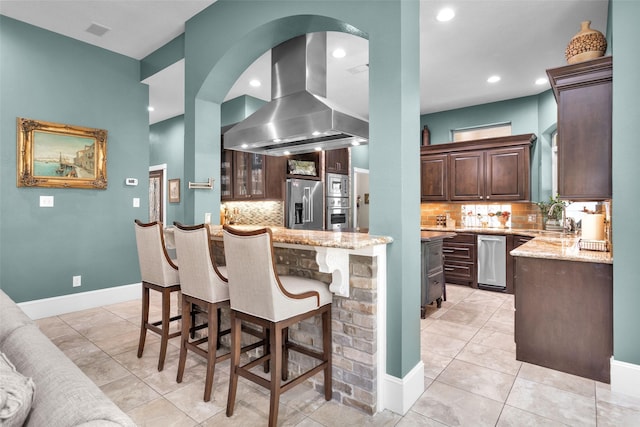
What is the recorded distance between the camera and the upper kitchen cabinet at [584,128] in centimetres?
236

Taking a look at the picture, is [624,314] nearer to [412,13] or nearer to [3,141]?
[412,13]

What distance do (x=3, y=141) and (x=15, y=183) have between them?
0.44 metres

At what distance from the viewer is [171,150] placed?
21.8 feet

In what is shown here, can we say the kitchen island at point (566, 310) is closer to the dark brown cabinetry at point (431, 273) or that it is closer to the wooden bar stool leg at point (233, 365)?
the dark brown cabinetry at point (431, 273)

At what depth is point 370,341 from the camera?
2037mm

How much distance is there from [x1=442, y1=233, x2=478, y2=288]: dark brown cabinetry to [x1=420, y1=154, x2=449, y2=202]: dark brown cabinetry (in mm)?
876

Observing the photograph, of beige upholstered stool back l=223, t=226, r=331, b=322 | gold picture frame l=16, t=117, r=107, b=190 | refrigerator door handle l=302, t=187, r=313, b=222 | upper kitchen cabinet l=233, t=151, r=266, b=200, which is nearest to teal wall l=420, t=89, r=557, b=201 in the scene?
refrigerator door handle l=302, t=187, r=313, b=222

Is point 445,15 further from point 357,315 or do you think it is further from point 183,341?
point 183,341

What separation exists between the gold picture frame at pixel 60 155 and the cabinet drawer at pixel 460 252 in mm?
4889

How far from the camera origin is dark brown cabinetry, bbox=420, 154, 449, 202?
5799 millimetres

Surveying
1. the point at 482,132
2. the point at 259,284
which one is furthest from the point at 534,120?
the point at 259,284

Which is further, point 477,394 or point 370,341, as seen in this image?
point 477,394

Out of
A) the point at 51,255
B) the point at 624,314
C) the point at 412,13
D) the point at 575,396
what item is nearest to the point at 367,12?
the point at 412,13

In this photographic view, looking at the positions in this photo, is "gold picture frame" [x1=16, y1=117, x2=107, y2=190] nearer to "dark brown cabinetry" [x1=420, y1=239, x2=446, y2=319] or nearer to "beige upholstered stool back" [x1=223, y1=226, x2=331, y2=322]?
"beige upholstered stool back" [x1=223, y1=226, x2=331, y2=322]
